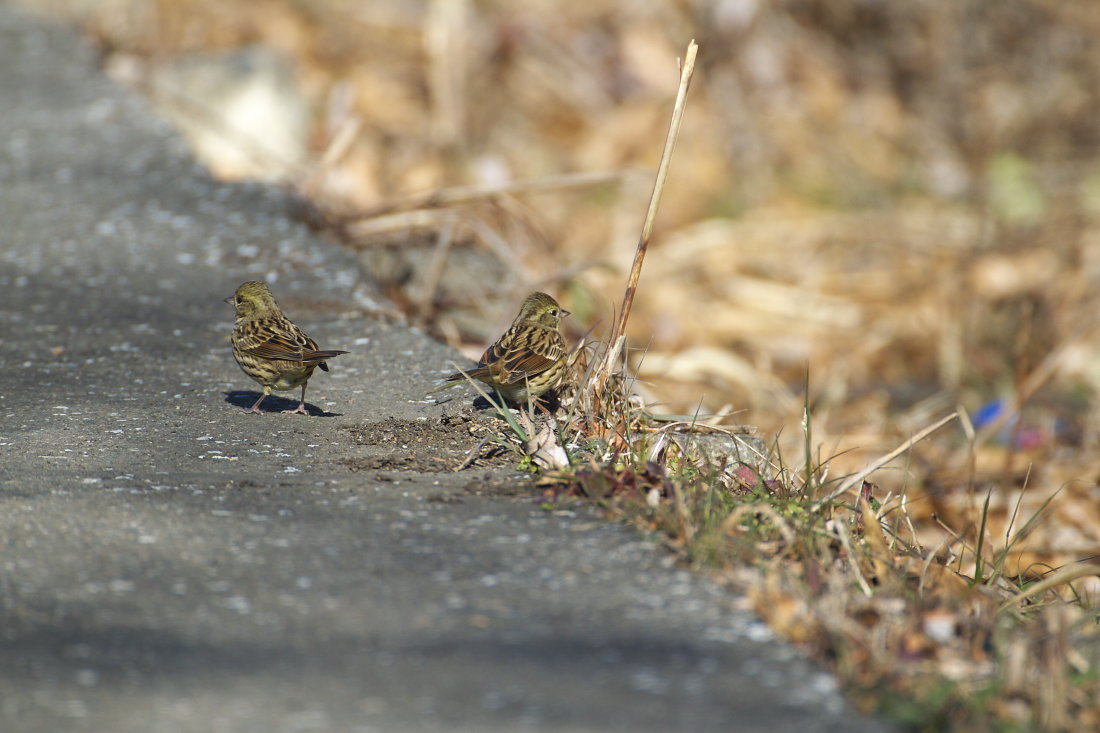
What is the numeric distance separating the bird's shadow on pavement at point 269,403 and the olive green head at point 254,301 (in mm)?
322

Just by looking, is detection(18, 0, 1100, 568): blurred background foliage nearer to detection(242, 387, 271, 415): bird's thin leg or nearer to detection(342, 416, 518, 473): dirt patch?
detection(242, 387, 271, 415): bird's thin leg

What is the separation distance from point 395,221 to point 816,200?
658 centimetres

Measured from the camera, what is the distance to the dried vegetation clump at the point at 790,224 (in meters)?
3.77

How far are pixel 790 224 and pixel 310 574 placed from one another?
8.75 meters

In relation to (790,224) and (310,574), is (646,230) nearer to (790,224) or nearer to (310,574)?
(310,574)

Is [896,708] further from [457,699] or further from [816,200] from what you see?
[816,200]

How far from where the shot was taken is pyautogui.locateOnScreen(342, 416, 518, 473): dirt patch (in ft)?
12.8

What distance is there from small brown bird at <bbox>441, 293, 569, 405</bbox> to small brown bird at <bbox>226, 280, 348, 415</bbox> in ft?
1.79

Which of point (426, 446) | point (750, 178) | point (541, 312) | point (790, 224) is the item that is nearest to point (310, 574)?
point (426, 446)

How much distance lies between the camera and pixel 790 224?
11.1 meters

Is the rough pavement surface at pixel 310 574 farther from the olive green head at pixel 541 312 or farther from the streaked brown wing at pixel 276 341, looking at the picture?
the olive green head at pixel 541 312

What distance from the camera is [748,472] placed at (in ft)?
13.1

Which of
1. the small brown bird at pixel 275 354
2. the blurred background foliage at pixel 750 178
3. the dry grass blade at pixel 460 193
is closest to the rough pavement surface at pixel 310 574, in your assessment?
the small brown bird at pixel 275 354

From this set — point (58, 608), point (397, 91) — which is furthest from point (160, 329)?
point (397, 91)
